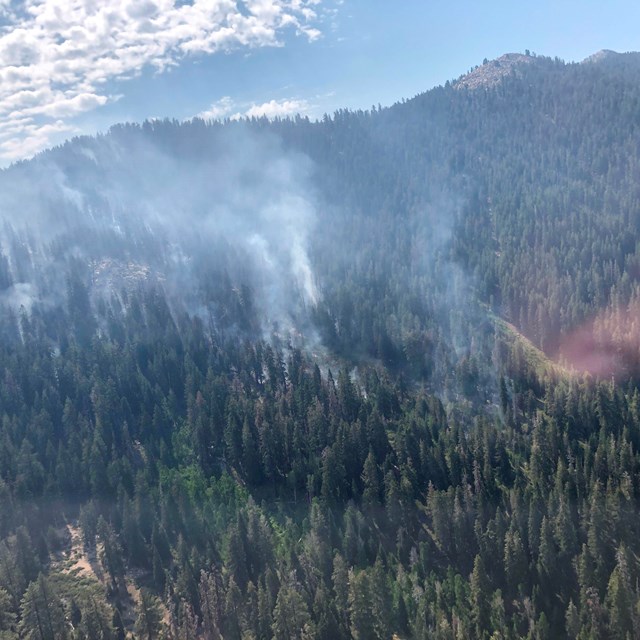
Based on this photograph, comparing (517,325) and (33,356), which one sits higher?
(33,356)

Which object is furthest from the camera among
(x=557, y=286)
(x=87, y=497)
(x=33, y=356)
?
(x=557, y=286)

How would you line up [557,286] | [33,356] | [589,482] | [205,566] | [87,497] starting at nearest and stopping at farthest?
[205,566]
[589,482]
[87,497]
[33,356]
[557,286]

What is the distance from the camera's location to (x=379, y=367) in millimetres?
168000

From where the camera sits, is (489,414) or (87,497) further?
(489,414)

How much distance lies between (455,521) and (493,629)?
817 inches

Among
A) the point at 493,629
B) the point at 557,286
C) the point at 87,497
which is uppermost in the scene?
the point at 557,286

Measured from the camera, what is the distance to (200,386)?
146625 mm

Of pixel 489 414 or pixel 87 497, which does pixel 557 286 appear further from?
pixel 87 497

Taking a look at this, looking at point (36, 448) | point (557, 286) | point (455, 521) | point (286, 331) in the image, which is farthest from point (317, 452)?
point (557, 286)

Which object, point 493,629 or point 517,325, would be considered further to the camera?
point 517,325

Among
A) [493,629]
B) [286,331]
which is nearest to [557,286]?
[286,331]

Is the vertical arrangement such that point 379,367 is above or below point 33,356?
below

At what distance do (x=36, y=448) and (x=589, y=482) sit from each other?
118 m

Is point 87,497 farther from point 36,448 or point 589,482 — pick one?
point 589,482
